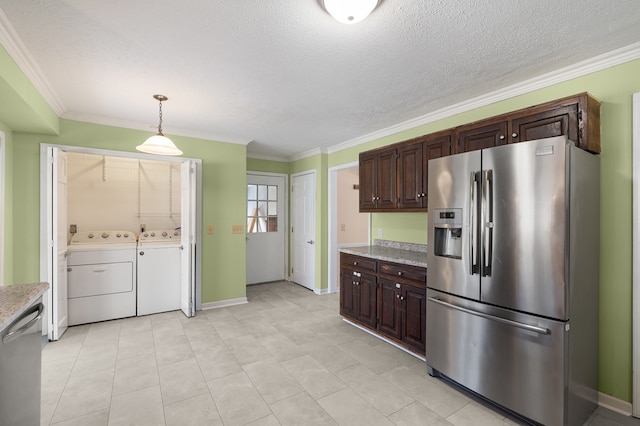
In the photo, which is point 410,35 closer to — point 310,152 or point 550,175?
point 550,175

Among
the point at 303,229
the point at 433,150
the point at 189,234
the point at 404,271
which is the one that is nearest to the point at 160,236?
the point at 189,234

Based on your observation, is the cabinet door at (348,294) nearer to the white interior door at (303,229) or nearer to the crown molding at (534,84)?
the white interior door at (303,229)

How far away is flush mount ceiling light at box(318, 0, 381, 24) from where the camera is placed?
159 cm

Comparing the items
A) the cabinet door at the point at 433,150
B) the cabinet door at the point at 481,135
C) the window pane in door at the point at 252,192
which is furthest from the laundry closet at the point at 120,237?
the cabinet door at the point at 481,135

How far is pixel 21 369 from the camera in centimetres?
144

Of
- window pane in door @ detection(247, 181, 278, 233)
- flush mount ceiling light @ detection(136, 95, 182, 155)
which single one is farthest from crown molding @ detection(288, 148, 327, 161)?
flush mount ceiling light @ detection(136, 95, 182, 155)

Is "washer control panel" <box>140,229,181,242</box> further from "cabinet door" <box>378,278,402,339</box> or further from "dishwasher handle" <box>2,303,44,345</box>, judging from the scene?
"cabinet door" <box>378,278,402,339</box>

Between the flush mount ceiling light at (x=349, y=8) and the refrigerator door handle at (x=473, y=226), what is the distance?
1.34 m

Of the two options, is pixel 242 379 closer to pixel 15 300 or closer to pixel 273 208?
pixel 15 300

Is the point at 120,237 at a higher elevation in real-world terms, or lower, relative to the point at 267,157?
lower

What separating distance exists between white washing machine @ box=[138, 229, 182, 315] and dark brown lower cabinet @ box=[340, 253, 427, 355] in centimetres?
237

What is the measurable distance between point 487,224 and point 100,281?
438 cm

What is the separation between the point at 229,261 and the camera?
4535 mm

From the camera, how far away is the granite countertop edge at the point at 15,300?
4.27 ft
